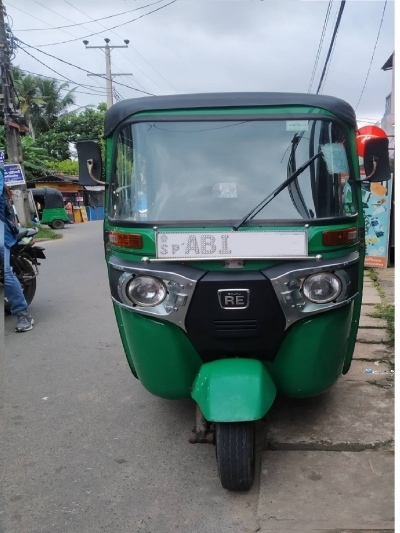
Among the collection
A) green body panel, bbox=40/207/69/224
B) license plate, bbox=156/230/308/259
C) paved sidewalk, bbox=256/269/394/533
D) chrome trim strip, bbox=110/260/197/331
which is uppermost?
→ license plate, bbox=156/230/308/259

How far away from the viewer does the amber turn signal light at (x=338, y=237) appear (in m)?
2.81

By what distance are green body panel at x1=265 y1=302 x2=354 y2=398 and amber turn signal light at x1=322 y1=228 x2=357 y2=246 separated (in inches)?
14.2

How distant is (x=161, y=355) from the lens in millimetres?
2955

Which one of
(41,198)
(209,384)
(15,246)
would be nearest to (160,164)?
(209,384)

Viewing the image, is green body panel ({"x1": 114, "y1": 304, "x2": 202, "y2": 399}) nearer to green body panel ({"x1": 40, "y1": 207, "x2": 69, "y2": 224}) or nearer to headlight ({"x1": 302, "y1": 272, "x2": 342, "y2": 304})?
headlight ({"x1": 302, "y1": 272, "x2": 342, "y2": 304})

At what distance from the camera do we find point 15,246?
20.6ft

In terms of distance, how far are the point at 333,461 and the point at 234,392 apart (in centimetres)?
83

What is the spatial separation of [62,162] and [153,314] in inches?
1426

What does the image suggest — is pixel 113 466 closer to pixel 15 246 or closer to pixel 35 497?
pixel 35 497

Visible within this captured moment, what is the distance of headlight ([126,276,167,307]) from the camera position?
2846 mm

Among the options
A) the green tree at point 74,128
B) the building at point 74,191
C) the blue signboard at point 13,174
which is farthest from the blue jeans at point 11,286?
the green tree at point 74,128

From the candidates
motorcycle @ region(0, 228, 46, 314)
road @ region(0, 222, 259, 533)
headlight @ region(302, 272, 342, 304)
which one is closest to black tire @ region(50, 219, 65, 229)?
motorcycle @ region(0, 228, 46, 314)

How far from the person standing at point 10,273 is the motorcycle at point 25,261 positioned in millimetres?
344

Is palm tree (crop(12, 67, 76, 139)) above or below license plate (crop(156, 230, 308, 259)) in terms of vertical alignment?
above
